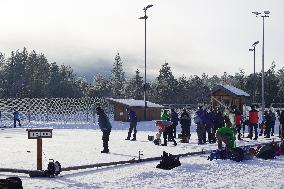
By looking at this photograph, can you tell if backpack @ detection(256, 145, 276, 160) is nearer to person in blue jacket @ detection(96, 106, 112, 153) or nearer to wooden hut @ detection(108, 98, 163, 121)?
person in blue jacket @ detection(96, 106, 112, 153)

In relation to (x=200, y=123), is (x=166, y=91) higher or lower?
higher

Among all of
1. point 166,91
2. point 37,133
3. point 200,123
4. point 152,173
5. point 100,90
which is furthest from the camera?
point 100,90

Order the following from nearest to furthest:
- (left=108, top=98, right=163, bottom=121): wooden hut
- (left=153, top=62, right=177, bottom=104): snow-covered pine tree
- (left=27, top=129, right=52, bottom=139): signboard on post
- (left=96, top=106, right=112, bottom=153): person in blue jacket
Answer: (left=27, top=129, right=52, bottom=139): signboard on post, (left=96, top=106, right=112, bottom=153): person in blue jacket, (left=108, top=98, right=163, bottom=121): wooden hut, (left=153, top=62, right=177, bottom=104): snow-covered pine tree

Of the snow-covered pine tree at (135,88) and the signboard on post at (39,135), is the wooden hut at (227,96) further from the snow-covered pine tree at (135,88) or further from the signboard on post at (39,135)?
the snow-covered pine tree at (135,88)

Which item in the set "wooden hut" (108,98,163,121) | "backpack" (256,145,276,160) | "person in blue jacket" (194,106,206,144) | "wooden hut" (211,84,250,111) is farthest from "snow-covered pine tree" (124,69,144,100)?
"backpack" (256,145,276,160)

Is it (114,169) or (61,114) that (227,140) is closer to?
(114,169)

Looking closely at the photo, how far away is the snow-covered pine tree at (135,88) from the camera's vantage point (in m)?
105

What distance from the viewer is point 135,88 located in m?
109

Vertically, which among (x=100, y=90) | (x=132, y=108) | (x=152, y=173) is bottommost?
(x=152, y=173)

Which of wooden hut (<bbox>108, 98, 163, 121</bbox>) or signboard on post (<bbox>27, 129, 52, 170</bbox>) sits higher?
wooden hut (<bbox>108, 98, 163, 121</bbox>)

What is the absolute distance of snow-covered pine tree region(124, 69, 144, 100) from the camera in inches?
4135

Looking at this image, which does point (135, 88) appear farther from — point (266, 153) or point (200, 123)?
point (266, 153)

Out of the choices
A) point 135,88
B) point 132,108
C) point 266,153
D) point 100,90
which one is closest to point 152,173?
point 266,153

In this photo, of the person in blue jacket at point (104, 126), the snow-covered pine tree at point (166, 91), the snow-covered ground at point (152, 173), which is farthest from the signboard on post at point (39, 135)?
the snow-covered pine tree at point (166, 91)
